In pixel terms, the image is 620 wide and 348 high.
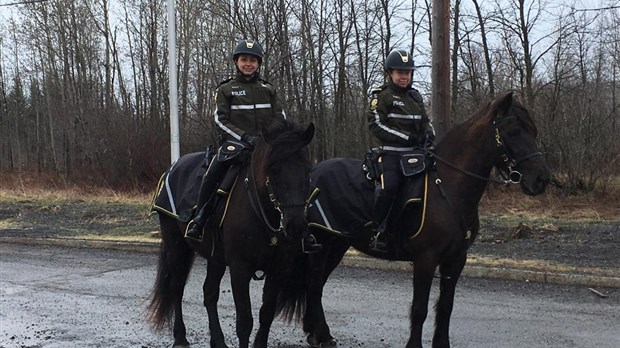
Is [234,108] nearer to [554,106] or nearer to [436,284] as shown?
[436,284]

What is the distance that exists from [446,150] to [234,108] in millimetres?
2060

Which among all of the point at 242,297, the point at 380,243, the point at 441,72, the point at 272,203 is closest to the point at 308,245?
the point at 272,203

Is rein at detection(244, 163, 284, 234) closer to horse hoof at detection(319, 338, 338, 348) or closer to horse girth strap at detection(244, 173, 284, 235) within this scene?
horse girth strap at detection(244, 173, 284, 235)

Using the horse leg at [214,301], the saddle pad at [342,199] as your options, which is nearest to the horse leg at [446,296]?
the saddle pad at [342,199]

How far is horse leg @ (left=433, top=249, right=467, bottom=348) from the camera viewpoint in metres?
5.41

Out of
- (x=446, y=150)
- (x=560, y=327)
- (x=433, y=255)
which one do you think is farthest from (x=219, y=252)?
(x=560, y=327)

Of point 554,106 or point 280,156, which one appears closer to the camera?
point 280,156

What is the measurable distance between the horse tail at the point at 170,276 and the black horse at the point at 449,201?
4.77ft

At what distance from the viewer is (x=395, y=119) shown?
5.81m

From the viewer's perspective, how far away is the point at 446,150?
5680 millimetres

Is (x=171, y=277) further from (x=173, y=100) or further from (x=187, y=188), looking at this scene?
(x=173, y=100)

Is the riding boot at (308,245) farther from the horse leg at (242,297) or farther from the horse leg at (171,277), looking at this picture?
the horse leg at (171,277)

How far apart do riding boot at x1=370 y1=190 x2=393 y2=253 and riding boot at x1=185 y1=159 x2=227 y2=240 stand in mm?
1485

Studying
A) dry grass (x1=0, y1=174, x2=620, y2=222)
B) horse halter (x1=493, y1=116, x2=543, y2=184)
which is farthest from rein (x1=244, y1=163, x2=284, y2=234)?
dry grass (x1=0, y1=174, x2=620, y2=222)
